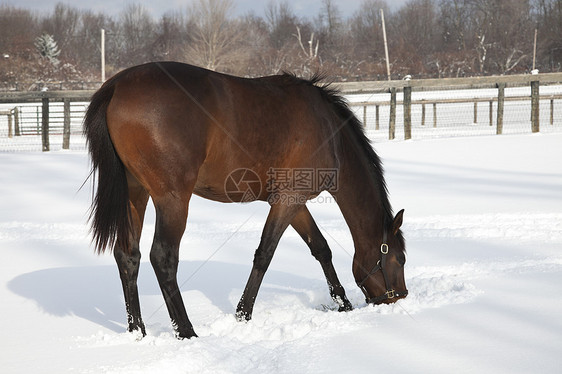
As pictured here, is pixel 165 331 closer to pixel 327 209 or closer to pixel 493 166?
pixel 327 209

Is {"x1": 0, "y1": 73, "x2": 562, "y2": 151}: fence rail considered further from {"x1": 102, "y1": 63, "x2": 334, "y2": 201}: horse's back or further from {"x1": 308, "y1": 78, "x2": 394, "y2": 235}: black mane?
{"x1": 102, "y1": 63, "x2": 334, "y2": 201}: horse's back

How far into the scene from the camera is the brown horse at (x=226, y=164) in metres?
3.12

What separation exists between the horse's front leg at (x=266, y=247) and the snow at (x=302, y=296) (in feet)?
0.36

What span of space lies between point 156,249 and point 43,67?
128 ft

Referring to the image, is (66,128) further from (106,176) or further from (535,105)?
(535,105)

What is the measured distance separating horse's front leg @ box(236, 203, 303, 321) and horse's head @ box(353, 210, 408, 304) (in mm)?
709

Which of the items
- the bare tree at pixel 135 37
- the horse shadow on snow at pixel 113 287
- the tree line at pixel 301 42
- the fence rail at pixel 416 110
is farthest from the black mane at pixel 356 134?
the bare tree at pixel 135 37

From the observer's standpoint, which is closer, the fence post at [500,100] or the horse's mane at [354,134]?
the horse's mane at [354,134]

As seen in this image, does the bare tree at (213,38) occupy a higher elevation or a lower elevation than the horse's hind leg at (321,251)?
higher

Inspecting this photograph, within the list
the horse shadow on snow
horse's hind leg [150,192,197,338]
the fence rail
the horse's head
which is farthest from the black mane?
the fence rail

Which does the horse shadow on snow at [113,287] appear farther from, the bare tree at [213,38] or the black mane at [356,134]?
the bare tree at [213,38]

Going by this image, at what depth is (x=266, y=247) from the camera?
11.8 ft

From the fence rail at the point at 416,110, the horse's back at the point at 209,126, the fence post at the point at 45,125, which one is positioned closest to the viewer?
the horse's back at the point at 209,126

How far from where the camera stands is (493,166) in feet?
32.1
